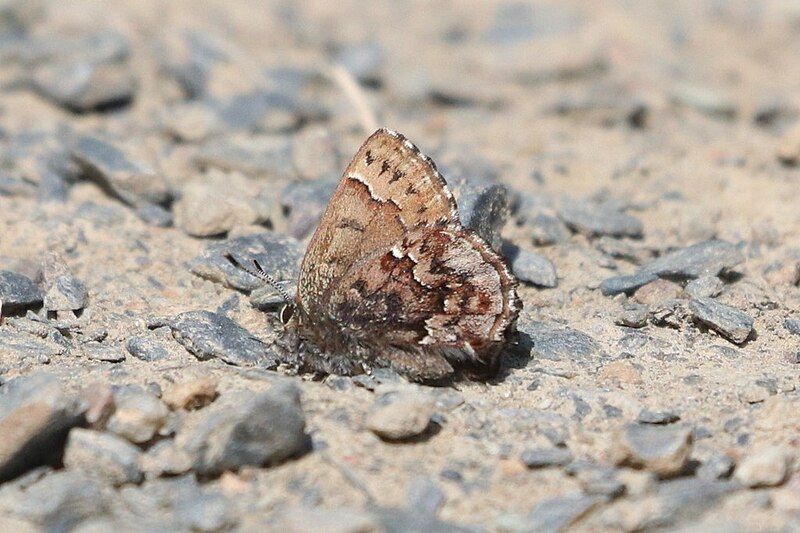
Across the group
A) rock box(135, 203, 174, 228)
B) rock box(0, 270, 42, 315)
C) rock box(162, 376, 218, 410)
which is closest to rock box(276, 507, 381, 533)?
rock box(162, 376, 218, 410)

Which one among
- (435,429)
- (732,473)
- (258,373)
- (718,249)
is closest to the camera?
(732,473)

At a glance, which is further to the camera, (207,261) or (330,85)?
(330,85)

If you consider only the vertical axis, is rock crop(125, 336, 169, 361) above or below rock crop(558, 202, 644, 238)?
below

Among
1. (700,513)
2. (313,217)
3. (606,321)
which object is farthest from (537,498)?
(313,217)

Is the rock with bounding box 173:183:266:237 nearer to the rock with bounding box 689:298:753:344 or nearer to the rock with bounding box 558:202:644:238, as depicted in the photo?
the rock with bounding box 558:202:644:238

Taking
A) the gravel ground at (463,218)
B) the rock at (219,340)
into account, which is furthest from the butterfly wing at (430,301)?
the rock at (219,340)

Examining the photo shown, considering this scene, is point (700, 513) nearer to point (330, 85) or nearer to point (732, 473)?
point (732, 473)

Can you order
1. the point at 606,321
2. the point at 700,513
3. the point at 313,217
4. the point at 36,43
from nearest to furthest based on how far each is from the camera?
the point at 700,513 → the point at 606,321 → the point at 313,217 → the point at 36,43

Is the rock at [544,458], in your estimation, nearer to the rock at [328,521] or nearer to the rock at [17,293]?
the rock at [328,521]
